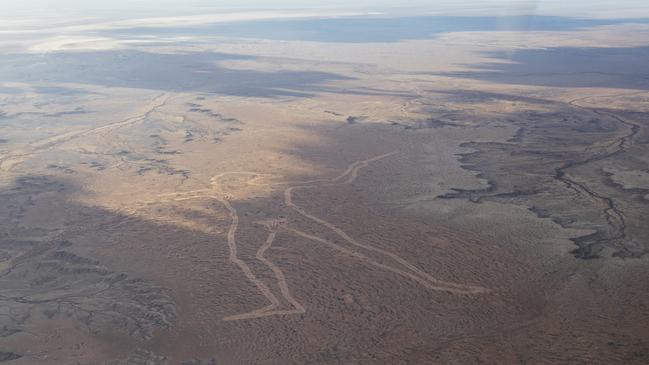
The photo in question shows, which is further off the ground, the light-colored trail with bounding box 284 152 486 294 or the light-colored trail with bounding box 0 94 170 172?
the light-colored trail with bounding box 284 152 486 294

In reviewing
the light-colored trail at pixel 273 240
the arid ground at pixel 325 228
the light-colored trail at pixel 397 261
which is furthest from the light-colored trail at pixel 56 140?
the light-colored trail at pixel 397 261

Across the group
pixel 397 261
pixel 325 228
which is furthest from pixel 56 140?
pixel 397 261

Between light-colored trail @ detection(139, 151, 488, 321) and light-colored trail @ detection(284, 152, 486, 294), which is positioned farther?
light-colored trail @ detection(284, 152, 486, 294)

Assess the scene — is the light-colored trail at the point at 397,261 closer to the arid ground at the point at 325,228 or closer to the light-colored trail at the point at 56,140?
the arid ground at the point at 325,228

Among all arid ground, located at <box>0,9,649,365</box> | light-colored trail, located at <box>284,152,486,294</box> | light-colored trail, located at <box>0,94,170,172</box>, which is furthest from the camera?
light-colored trail, located at <box>0,94,170,172</box>

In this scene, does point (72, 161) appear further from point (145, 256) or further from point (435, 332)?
point (435, 332)

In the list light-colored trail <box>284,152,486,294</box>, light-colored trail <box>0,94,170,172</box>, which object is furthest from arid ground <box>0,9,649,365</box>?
light-colored trail <box>0,94,170,172</box>

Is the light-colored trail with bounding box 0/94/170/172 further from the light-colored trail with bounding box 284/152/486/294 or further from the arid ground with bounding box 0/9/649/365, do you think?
the light-colored trail with bounding box 284/152/486/294

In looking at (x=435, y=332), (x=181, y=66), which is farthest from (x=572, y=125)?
(x=181, y=66)
